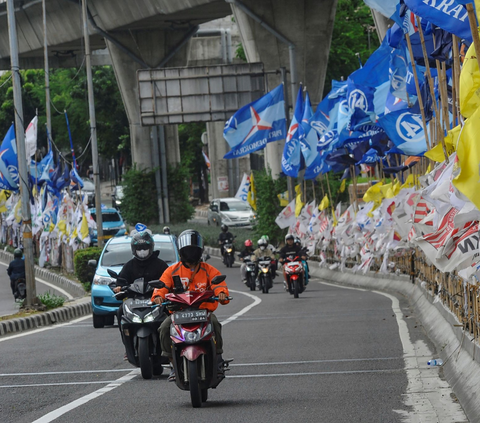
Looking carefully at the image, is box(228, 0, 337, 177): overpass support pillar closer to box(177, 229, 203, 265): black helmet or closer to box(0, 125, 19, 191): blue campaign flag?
box(0, 125, 19, 191): blue campaign flag

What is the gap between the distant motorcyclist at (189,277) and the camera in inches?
385

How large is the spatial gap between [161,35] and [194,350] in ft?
138

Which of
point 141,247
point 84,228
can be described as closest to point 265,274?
point 84,228

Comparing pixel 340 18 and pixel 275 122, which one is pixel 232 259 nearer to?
pixel 275 122

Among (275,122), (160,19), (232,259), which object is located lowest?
(232,259)

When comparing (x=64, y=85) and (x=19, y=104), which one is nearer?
(x=19, y=104)

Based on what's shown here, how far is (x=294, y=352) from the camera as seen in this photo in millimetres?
13305

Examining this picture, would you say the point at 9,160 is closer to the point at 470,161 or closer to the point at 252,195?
the point at 252,195

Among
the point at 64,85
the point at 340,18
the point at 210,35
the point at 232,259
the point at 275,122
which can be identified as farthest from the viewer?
the point at 64,85

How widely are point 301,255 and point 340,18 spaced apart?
100 feet

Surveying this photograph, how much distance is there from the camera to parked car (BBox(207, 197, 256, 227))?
5372 cm

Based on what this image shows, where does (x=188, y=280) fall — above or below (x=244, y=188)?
above

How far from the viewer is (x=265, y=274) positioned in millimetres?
28812

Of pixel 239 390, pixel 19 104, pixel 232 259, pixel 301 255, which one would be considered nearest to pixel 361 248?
pixel 301 255
